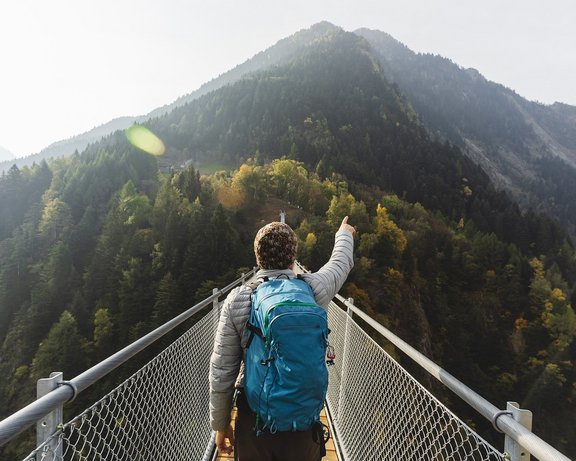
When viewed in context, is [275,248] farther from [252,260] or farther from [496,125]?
[496,125]

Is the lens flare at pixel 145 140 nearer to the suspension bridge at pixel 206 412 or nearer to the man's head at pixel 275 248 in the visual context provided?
the suspension bridge at pixel 206 412

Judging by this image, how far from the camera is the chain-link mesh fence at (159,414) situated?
4.03ft

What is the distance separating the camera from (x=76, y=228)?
50.3 metres

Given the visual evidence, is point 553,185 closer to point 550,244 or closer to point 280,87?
point 550,244

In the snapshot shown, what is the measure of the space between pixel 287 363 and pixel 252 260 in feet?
138

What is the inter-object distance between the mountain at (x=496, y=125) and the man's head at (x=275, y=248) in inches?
4664

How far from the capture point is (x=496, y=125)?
13588cm

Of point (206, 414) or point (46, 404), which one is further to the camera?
point (206, 414)

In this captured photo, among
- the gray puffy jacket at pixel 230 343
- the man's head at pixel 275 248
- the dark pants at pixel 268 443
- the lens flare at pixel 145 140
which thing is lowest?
the lens flare at pixel 145 140

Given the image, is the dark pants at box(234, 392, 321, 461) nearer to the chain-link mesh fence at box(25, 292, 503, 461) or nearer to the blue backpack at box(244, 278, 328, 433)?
the blue backpack at box(244, 278, 328, 433)

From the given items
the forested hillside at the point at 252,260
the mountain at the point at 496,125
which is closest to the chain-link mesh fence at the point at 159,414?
the forested hillside at the point at 252,260

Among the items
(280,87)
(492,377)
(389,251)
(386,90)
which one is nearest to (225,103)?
(280,87)

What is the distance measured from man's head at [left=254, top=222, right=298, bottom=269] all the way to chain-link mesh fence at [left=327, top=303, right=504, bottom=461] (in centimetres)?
72

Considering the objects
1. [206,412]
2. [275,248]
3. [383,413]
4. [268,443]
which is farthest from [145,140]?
[268,443]
